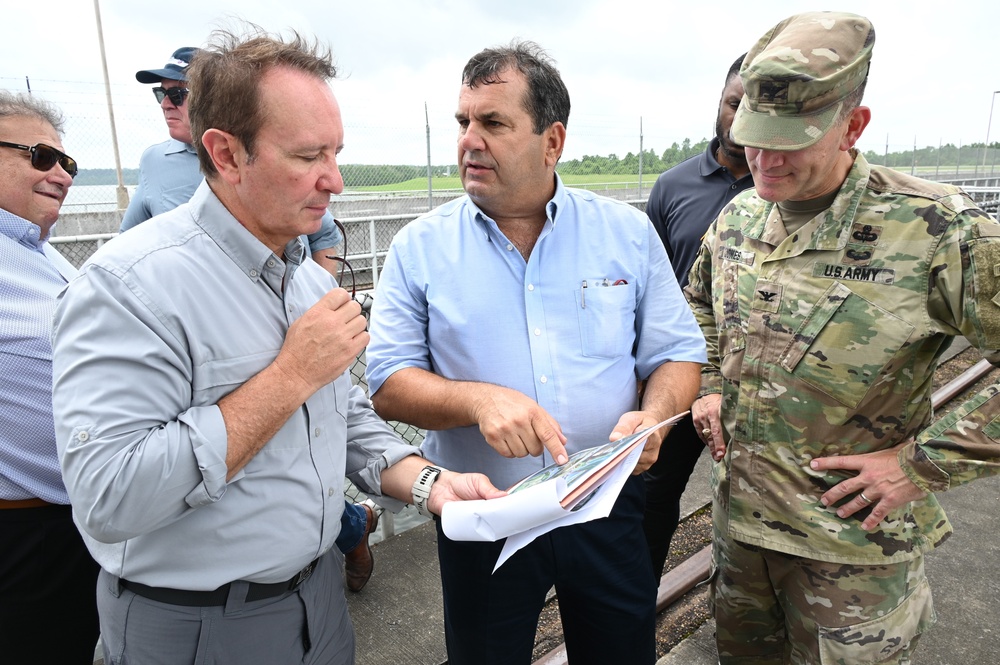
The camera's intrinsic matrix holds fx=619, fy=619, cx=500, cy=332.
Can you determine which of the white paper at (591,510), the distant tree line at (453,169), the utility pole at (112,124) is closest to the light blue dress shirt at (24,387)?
the white paper at (591,510)

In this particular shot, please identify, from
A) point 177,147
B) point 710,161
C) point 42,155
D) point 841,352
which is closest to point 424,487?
point 841,352

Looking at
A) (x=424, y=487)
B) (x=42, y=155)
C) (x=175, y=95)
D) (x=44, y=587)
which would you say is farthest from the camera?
(x=175, y=95)

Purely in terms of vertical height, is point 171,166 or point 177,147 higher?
point 177,147

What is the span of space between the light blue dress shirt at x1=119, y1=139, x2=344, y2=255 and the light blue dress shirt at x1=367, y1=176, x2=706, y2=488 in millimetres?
1666

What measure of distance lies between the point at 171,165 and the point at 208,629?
9.39 feet

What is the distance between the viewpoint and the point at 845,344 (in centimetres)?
167

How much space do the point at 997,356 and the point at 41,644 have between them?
2.74 m

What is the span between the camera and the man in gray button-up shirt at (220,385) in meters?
1.11

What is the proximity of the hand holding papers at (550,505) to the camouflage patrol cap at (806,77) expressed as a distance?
2.90ft

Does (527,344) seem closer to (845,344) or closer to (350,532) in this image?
(845,344)

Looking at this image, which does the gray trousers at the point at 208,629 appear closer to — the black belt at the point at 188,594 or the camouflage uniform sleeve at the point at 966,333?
the black belt at the point at 188,594

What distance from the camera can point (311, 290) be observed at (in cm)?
158

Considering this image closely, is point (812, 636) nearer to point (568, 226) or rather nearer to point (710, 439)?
point (710, 439)

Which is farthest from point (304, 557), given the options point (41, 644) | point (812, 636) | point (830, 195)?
point (830, 195)
